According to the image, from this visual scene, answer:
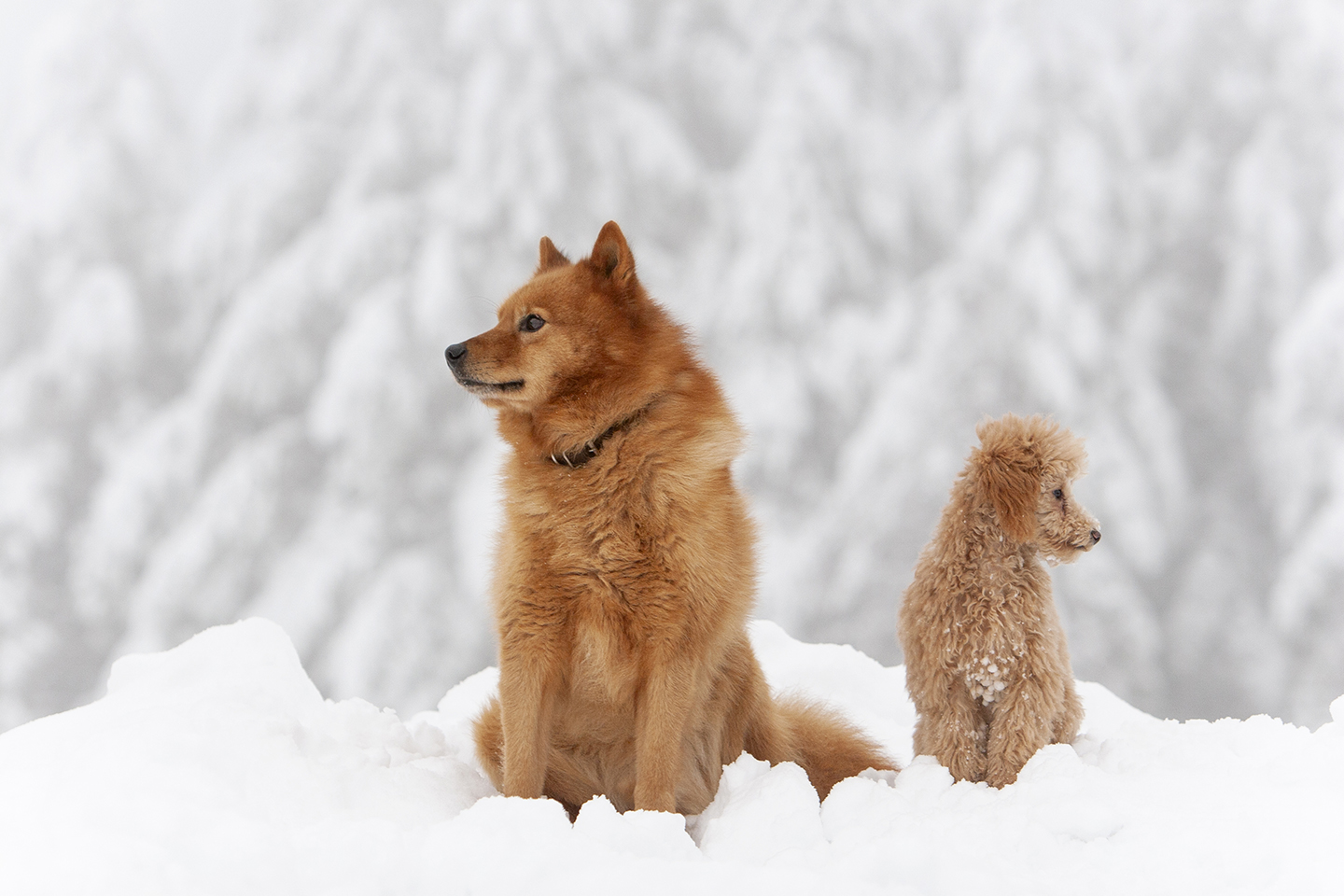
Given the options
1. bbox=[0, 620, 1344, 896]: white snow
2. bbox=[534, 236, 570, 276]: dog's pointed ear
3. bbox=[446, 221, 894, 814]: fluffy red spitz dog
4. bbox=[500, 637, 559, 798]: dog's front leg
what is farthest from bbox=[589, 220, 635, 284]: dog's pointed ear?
bbox=[0, 620, 1344, 896]: white snow

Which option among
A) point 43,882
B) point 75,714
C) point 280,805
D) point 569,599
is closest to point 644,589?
point 569,599

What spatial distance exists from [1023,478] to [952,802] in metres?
0.70

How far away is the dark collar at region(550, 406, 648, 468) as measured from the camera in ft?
7.32

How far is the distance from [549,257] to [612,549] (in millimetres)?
813

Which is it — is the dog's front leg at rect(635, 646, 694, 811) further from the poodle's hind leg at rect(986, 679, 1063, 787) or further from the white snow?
the poodle's hind leg at rect(986, 679, 1063, 787)

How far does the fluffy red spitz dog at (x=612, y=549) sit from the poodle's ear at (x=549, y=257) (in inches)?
3.4

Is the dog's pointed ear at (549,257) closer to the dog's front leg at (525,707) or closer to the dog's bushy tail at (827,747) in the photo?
the dog's front leg at (525,707)

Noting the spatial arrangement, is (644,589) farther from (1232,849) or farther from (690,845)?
(1232,849)

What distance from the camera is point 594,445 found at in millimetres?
2234

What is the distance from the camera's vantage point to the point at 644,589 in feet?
6.89

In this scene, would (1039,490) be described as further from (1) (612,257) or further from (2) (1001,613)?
(1) (612,257)

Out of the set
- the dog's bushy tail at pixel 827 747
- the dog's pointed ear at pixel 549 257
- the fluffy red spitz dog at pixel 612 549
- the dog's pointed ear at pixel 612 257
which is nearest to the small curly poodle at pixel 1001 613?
the dog's bushy tail at pixel 827 747

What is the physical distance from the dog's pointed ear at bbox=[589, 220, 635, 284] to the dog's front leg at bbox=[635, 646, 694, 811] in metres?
0.82

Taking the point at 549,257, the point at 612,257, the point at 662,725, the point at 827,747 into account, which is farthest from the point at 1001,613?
the point at 549,257
